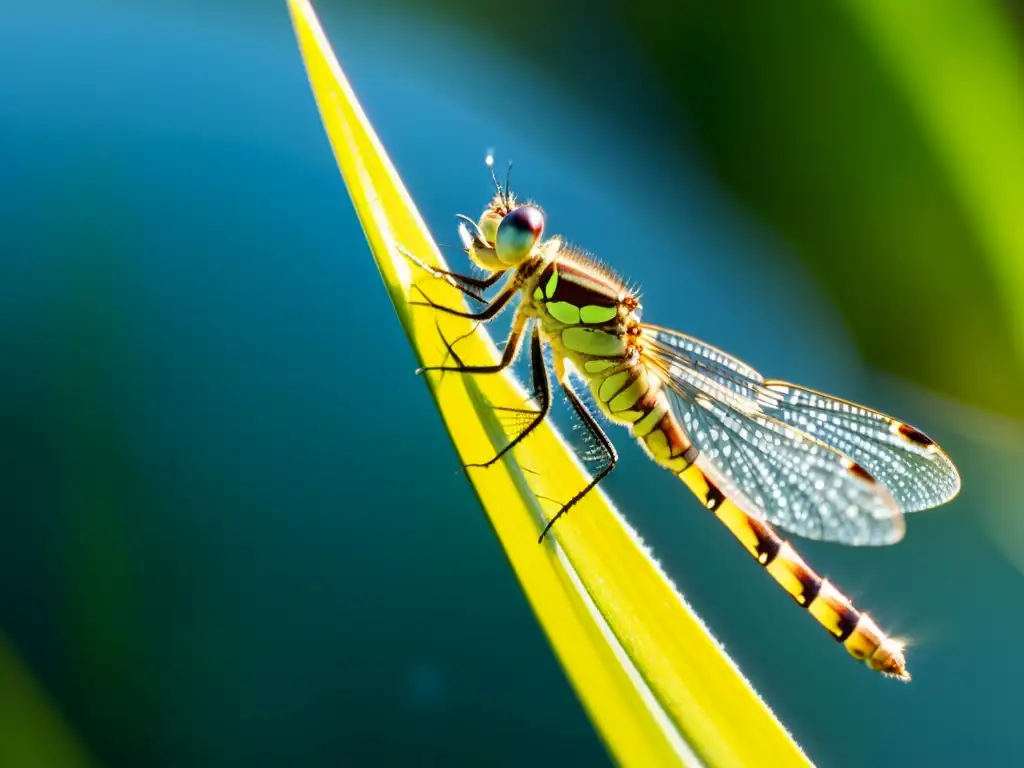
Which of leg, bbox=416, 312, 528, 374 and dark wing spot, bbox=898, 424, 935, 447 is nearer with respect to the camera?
leg, bbox=416, 312, 528, 374

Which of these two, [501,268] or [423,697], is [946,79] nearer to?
[501,268]

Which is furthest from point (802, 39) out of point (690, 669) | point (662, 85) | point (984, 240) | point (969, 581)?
point (690, 669)

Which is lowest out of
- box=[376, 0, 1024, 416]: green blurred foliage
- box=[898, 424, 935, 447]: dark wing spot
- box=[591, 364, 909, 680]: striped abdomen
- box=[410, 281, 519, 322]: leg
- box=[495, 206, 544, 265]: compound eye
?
box=[591, 364, 909, 680]: striped abdomen

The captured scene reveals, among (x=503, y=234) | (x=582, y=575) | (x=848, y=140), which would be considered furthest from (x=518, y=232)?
(x=848, y=140)

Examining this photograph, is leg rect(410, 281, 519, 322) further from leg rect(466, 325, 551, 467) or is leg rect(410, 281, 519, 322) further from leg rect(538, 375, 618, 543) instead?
leg rect(538, 375, 618, 543)

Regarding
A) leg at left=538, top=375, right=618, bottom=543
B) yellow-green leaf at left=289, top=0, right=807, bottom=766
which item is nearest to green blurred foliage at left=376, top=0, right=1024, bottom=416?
leg at left=538, top=375, right=618, bottom=543

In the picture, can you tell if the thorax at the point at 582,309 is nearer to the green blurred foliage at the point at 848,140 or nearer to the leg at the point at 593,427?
the leg at the point at 593,427
